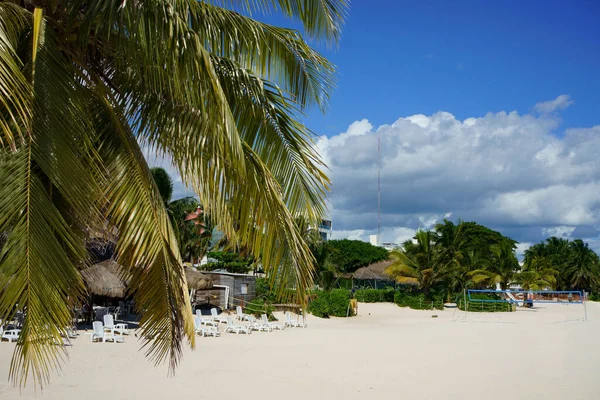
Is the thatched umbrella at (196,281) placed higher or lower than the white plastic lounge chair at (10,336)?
higher

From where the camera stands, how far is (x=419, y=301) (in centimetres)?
3809

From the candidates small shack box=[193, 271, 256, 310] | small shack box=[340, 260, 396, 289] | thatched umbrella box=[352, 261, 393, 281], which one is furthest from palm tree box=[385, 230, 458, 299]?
small shack box=[193, 271, 256, 310]

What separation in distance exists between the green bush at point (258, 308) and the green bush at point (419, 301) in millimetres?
14429

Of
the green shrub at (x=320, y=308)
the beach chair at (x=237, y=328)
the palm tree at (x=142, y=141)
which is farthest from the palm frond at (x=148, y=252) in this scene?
the green shrub at (x=320, y=308)

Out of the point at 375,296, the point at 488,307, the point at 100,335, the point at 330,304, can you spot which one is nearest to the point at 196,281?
the point at 100,335

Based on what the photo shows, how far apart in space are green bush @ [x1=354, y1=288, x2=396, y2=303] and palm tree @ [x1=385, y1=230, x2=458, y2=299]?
13.3ft

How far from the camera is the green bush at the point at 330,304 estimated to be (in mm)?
29031

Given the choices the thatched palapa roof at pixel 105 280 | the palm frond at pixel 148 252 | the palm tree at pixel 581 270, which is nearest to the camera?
the palm frond at pixel 148 252

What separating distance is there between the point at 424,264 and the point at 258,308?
52.2 feet

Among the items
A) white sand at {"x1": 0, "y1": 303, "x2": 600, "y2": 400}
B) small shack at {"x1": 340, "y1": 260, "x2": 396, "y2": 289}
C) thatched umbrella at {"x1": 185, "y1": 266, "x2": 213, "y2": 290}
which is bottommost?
white sand at {"x1": 0, "y1": 303, "x2": 600, "y2": 400}

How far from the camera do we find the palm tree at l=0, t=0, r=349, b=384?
11.2 ft

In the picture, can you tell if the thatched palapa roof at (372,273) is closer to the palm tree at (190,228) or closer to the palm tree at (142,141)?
the palm tree at (190,228)

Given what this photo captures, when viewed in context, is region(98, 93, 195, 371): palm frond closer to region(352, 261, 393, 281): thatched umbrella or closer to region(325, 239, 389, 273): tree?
region(352, 261, 393, 281): thatched umbrella

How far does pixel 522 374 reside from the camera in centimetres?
1328
